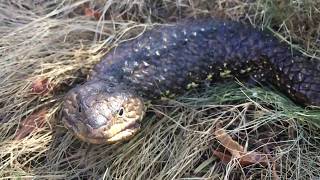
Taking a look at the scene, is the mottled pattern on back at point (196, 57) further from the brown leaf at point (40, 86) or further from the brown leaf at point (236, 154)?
the brown leaf at point (236, 154)

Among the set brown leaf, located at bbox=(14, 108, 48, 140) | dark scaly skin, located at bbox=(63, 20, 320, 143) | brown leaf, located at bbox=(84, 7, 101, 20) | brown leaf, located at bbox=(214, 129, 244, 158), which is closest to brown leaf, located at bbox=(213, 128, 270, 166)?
brown leaf, located at bbox=(214, 129, 244, 158)

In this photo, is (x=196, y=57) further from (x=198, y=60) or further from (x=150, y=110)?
(x=150, y=110)

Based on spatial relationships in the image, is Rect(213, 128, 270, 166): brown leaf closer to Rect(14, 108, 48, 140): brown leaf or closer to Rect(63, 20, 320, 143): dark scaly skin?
Rect(63, 20, 320, 143): dark scaly skin

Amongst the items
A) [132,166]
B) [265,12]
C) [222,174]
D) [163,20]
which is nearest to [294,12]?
[265,12]

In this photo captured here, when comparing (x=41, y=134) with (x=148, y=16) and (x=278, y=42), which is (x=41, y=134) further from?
(x=278, y=42)

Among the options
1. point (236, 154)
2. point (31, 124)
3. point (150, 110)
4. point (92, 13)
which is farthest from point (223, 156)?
point (92, 13)

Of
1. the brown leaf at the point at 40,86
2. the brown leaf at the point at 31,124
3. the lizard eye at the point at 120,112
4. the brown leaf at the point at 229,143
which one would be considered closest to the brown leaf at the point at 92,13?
the brown leaf at the point at 40,86
